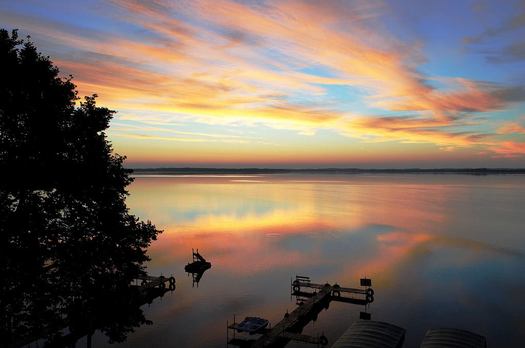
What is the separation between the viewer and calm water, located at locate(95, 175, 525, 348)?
40.1 m

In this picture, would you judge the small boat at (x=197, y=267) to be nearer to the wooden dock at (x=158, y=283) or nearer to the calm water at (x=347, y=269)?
the calm water at (x=347, y=269)

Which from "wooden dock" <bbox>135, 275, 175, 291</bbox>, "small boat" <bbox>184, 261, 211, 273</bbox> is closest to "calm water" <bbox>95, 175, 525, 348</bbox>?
"small boat" <bbox>184, 261, 211, 273</bbox>

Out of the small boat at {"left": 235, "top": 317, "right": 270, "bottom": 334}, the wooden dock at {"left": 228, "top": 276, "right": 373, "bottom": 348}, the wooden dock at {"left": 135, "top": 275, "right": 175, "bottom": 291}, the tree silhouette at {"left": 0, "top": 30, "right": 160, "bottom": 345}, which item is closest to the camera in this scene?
the tree silhouette at {"left": 0, "top": 30, "right": 160, "bottom": 345}

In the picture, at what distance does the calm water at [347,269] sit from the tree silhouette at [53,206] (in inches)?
627

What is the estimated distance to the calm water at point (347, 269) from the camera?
40.1m

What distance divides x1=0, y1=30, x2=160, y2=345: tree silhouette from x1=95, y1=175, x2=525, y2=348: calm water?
15.9 metres

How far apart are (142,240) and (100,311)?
14.7 ft

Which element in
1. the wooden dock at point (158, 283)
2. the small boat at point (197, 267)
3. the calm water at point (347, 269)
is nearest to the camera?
the calm water at point (347, 269)

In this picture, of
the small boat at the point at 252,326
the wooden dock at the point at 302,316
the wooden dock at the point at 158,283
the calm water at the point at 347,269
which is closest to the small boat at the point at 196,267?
the calm water at the point at 347,269

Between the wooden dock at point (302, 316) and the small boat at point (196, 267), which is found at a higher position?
the wooden dock at point (302, 316)

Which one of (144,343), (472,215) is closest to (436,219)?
(472,215)

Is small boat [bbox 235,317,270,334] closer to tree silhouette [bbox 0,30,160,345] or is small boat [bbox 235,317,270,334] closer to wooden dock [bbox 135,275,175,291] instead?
tree silhouette [bbox 0,30,160,345]

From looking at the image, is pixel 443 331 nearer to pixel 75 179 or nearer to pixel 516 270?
pixel 75 179

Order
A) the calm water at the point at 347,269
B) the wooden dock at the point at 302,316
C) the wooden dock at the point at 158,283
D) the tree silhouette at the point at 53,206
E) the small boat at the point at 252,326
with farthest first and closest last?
the wooden dock at the point at 158,283 → the calm water at the point at 347,269 → the small boat at the point at 252,326 → the wooden dock at the point at 302,316 → the tree silhouette at the point at 53,206
